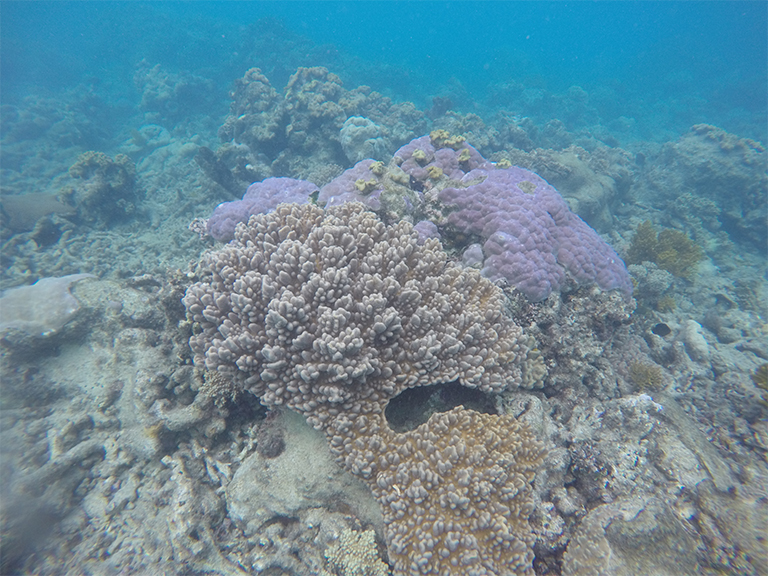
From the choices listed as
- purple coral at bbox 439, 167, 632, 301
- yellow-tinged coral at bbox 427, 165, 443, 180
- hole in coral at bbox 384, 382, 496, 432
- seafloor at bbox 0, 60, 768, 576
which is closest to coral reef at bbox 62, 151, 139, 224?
seafloor at bbox 0, 60, 768, 576

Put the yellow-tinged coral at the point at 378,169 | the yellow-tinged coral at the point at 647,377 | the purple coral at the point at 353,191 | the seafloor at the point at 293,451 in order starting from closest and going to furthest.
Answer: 1. the seafloor at the point at 293,451
2. the yellow-tinged coral at the point at 647,377
3. the purple coral at the point at 353,191
4. the yellow-tinged coral at the point at 378,169

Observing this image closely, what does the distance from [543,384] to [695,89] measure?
177ft

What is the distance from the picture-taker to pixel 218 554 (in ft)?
10.6

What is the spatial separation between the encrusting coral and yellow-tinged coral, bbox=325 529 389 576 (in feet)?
1.31

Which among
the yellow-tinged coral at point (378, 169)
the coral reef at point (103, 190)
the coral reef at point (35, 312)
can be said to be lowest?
the coral reef at point (103, 190)

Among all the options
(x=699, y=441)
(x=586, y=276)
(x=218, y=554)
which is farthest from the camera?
(x=586, y=276)

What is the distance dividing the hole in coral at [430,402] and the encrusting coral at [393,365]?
420mm

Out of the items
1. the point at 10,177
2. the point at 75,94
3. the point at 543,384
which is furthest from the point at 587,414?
the point at 75,94

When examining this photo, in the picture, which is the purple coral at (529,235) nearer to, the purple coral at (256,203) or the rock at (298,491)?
the rock at (298,491)

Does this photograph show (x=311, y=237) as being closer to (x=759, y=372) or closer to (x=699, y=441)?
(x=699, y=441)

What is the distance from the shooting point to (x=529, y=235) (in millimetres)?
5242

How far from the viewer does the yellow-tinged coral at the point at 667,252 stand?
9484 mm

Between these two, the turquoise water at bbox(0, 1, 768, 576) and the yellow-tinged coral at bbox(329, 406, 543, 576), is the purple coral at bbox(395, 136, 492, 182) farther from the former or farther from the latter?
the yellow-tinged coral at bbox(329, 406, 543, 576)

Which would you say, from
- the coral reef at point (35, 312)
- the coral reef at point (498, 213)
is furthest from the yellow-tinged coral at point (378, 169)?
the coral reef at point (35, 312)
